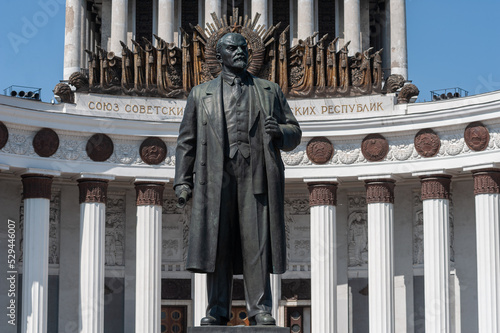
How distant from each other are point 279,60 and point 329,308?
29.9 ft

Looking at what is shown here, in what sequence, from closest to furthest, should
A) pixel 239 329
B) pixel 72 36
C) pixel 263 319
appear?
pixel 239 329 → pixel 263 319 → pixel 72 36

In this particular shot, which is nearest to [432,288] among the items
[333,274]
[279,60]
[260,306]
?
[333,274]

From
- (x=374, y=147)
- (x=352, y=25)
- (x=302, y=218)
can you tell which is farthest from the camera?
(x=352, y=25)

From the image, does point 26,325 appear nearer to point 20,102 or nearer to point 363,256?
point 20,102

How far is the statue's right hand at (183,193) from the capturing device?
11.9 metres

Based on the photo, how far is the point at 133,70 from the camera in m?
38.8

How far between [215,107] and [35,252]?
79.7 feet

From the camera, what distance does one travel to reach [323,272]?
3647cm

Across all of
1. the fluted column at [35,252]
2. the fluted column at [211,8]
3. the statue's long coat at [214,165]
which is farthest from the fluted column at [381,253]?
the statue's long coat at [214,165]

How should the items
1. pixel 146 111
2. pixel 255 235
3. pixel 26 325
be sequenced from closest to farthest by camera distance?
pixel 255 235, pixel 26 325, pixel 146 111

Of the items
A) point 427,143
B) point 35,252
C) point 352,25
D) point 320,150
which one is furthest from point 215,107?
point 352,25

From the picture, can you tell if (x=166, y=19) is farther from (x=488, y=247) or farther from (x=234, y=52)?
(x=234, y=52)

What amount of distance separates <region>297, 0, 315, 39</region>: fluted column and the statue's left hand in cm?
3084

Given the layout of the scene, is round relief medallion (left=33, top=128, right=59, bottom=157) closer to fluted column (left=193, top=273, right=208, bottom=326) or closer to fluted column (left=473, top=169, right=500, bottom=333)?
fluted column (left=193, top=273, right=208, bottom=326)
